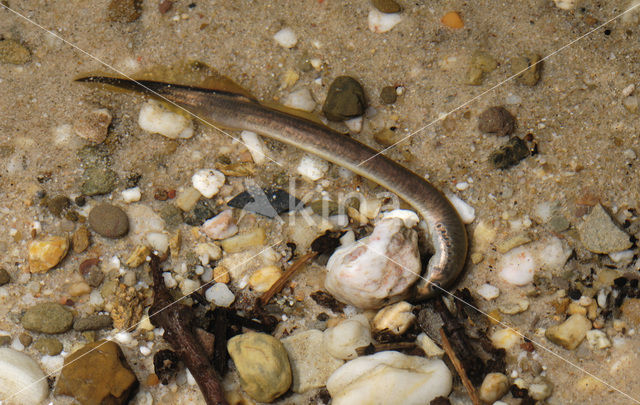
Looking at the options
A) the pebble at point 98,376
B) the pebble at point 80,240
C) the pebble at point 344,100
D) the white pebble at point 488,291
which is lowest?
the pebble at point 98,376

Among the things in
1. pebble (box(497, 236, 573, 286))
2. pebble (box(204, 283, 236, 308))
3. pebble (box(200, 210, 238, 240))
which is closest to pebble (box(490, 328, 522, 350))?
pebble (box(497, 236, 573, 286))

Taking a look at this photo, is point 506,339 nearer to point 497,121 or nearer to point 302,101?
point 497,121

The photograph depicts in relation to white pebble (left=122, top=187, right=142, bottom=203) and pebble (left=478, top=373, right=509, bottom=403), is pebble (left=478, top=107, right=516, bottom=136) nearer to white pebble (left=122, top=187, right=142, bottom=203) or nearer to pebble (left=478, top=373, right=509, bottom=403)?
pebble (left=478, top=373, right=509, bottom=403)

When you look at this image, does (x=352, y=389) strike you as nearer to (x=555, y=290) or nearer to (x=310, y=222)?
(x=310, y=222)

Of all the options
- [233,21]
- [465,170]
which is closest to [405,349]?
[465,170]

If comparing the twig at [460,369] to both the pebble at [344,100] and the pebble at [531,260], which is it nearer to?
the pebble at [531,260]

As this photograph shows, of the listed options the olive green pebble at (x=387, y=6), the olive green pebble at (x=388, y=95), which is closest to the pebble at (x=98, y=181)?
the olive green pebble at (x=388, y=95)
